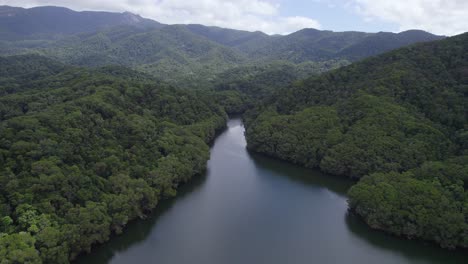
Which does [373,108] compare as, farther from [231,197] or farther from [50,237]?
[50,237]

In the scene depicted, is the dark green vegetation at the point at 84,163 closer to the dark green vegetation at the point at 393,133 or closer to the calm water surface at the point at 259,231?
the calm water surface at the point at 259,231

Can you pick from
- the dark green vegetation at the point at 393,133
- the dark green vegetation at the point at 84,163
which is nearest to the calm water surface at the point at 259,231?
the dark green vegetation at the point at 84,163

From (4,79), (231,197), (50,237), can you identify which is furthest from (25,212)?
(4,79)

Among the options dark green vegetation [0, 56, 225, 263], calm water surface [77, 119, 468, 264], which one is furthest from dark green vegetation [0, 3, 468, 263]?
calm water surface [77, 119, 468, 264]

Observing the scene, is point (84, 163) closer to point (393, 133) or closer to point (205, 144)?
point (205, 144)

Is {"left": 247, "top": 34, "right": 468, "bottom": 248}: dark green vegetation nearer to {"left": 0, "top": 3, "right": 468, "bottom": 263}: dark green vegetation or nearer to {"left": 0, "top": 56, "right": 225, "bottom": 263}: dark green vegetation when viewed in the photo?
{"left": 0, "top": 3, "right": 468, "bottom": 263}: dark green vegetation
